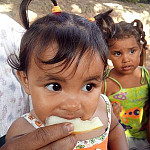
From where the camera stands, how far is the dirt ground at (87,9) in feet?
15.9

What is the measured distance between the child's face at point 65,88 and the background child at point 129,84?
4.12 ft

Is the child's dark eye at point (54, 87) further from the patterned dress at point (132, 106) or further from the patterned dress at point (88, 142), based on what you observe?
the patterned dress at point (132, 106)

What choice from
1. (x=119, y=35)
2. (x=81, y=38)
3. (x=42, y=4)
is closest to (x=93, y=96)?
(x=81, y=38)

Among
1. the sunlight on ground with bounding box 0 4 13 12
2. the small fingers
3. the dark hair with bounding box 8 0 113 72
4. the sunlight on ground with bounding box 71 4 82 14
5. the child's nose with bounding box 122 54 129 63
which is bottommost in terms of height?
the sunlight on ground with bounding box 71 4 82 14

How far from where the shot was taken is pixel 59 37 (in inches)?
45.7

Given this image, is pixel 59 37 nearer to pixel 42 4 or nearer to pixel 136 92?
pixel 136 92

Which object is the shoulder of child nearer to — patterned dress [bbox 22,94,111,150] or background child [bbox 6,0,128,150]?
patterned dress [bbox 22,94,111,150]

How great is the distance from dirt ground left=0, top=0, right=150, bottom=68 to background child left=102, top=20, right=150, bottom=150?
2617 millimetres

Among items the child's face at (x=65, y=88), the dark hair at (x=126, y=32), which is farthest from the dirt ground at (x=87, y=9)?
the child's face at (x=65, y=88)

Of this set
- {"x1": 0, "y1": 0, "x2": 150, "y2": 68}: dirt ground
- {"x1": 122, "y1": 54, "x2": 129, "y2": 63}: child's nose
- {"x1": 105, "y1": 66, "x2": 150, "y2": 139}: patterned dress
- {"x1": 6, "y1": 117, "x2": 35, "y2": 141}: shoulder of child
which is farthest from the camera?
{"x1": 0, "y1": 0, "x2": 150, "y2": 68}: dirt ground

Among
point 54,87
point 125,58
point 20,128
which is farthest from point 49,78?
point 125,58

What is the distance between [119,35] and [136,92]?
25.1 inches

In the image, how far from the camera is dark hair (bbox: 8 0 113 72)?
45.3 inches

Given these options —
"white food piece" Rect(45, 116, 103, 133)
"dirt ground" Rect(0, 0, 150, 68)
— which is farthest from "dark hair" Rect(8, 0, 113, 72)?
"dirt ground" Rect(0, 0, 150, 68)
